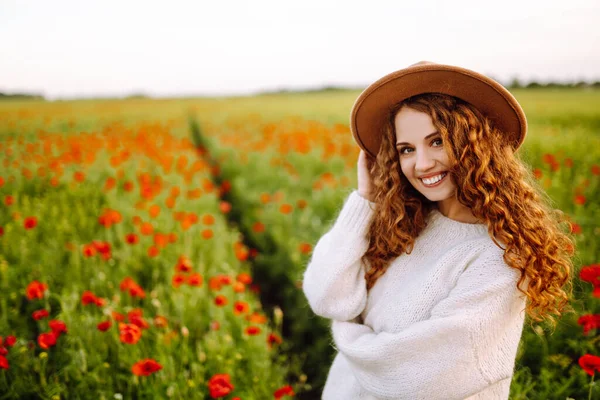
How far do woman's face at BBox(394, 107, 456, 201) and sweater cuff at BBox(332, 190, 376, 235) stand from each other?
9.5 inches

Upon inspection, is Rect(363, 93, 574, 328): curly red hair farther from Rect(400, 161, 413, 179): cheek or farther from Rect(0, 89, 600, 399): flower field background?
Rect(0, 89, 600, 399): flower field background

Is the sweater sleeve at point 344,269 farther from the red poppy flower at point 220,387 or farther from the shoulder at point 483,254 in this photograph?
the red poppy flower at point 220,387

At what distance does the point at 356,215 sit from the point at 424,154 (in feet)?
1.28

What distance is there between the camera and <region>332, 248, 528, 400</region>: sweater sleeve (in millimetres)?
1282

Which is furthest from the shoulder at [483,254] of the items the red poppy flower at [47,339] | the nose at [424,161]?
the red poppy flower at [47,339]

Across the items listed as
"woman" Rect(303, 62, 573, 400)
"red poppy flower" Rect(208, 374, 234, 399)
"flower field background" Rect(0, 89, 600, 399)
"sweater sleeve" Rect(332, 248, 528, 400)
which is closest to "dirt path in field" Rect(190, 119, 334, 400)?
"flower field background" Rect(0, 89, 600, 399)

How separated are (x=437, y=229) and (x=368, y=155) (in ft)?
1.53

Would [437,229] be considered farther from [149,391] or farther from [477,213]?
[149,391]

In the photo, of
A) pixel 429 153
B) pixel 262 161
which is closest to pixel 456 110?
pixel 429 153

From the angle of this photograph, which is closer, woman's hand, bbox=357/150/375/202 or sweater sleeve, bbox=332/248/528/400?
sweater sleeve, bbox=332/248/528/400

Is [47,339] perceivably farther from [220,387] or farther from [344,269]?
[344,269]

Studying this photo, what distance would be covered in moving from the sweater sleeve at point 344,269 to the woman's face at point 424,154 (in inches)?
10.9

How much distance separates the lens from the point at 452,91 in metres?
1.43

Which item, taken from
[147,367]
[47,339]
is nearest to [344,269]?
[147,367]
